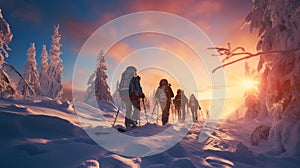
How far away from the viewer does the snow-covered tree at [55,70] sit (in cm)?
3784

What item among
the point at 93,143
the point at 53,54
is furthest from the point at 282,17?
the point at 53,54

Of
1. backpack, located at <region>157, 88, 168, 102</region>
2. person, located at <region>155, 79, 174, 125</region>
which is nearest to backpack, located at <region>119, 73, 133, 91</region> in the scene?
person, located at <region>155, 79, 174, 125</region>

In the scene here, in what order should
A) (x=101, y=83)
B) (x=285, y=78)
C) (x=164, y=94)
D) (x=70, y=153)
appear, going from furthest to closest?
(x=101, y=83) < (x=164, y=94) < (x=285, y=78) < (x=70, y=153)

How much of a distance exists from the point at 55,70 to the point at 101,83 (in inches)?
379

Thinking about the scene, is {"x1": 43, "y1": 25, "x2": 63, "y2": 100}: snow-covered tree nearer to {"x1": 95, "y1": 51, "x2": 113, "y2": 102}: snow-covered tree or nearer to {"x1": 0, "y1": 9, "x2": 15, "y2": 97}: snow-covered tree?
{"x1": 95, "y1": 51, "x2": 113, "y2": 102}: snow-covered tree

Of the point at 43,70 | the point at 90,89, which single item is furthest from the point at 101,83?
the point at 43,70

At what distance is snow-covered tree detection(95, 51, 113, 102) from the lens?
35969mm

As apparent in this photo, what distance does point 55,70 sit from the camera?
38.1m

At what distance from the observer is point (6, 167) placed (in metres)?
3.02

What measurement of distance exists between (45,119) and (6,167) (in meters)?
2.72

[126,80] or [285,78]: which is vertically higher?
[126,80]

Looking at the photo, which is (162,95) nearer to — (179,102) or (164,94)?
(164,94)

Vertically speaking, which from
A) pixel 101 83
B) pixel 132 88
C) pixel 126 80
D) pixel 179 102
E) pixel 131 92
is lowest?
pixel 131 92

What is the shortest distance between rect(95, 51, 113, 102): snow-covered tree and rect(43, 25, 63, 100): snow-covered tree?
7.72 m
